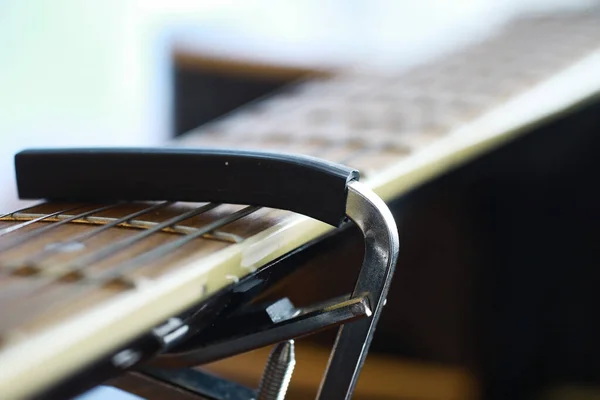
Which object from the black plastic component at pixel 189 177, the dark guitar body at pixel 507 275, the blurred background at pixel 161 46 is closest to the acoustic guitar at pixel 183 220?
the black plastic component at pixel 189 177

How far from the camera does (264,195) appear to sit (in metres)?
0.39

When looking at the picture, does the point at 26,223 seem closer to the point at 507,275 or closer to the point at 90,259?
the point at 90,259

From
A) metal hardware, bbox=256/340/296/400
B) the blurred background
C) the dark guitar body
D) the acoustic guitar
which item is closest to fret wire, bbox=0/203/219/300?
the acoustic guitar

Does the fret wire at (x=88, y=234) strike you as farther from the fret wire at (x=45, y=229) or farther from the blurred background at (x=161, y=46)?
the blurred background at (x=161, y=46)

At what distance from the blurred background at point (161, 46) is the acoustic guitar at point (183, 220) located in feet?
1.66

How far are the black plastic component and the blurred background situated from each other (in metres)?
0.63

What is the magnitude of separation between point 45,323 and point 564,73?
2.45ft

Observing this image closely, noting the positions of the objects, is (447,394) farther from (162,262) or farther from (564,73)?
(162,262)

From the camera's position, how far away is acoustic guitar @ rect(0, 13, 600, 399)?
10.0 inches

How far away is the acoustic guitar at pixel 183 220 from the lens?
10.0 inches

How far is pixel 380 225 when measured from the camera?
35cm

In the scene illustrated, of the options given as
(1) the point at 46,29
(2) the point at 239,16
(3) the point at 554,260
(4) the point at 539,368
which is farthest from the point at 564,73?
(2) the point at 239,16

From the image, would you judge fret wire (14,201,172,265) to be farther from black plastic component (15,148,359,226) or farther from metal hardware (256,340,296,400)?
metal hardware (256,340,296,400)

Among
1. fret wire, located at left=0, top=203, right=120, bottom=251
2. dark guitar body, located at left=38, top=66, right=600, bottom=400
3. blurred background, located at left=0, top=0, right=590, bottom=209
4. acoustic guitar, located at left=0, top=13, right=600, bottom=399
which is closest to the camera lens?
acoustic guitar, located at left=0, top=13, right=600, bottom=399
